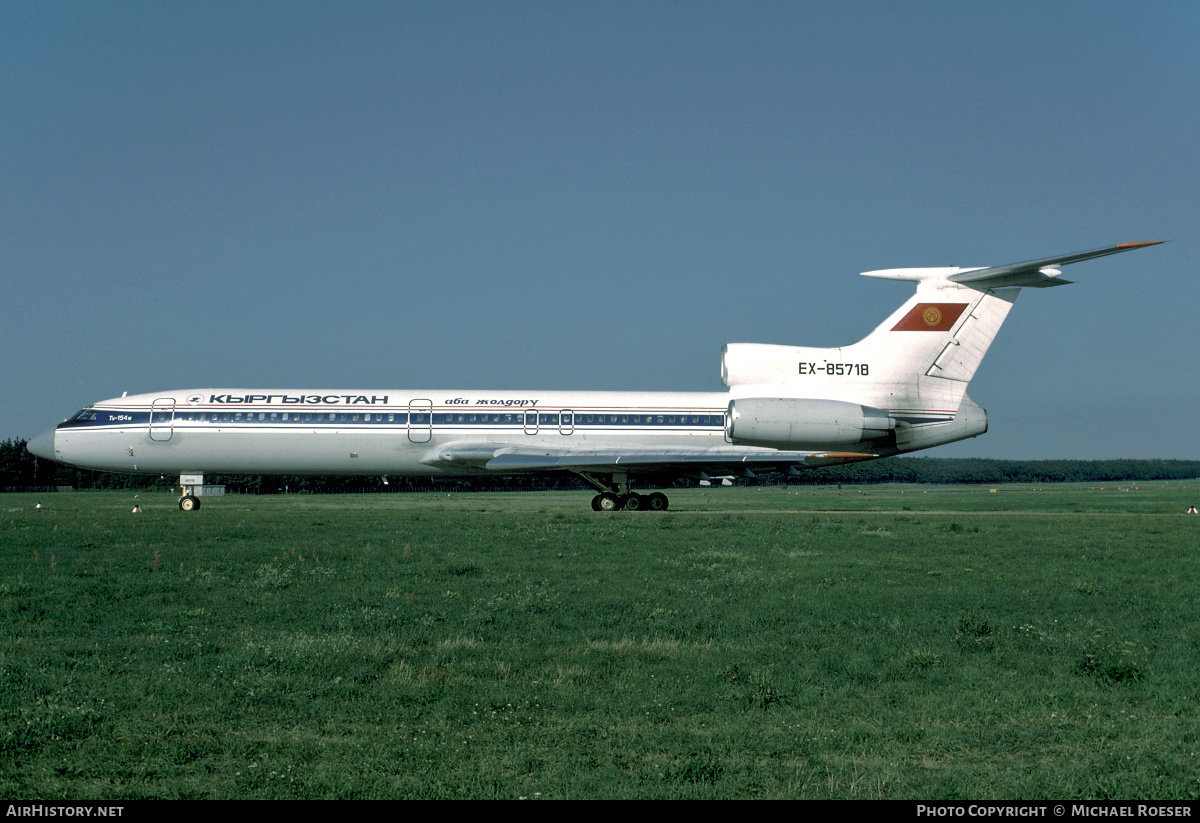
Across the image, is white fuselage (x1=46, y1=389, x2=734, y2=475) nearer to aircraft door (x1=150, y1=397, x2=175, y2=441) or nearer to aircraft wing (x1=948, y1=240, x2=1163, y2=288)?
aircraft door (x1=150, y1=397, x2=175, y2=441)

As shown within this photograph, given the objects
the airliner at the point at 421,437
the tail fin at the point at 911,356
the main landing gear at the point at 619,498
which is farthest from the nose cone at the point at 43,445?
the tail fin at the point at 911,356

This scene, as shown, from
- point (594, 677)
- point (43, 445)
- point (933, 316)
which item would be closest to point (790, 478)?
point (933, 316)

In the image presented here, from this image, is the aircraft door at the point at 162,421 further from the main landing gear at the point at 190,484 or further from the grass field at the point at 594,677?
the grass field at the point at 594,677

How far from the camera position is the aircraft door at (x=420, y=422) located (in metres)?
31.7

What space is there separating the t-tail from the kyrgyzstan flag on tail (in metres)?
0.03

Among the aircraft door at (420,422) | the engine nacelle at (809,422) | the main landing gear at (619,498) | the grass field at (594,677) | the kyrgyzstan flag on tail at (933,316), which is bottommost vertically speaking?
the grass field at (594,677)

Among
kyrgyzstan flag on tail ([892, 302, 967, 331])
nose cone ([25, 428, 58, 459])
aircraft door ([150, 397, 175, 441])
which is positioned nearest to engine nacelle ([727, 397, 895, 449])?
kyrgyzstan flag on tail ([892, 302, 967, 331])

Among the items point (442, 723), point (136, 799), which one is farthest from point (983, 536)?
point (136, 799)

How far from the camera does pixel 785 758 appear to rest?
231 inches

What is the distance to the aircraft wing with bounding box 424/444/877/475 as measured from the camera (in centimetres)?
3039

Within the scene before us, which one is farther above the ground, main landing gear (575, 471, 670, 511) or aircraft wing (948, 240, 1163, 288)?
aircraft wing (948, 240, 1163, 288)

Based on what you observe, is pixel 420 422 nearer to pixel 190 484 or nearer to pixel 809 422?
pixel 190 484

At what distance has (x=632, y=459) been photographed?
101ft

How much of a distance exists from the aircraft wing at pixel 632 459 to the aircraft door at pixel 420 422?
738mm
